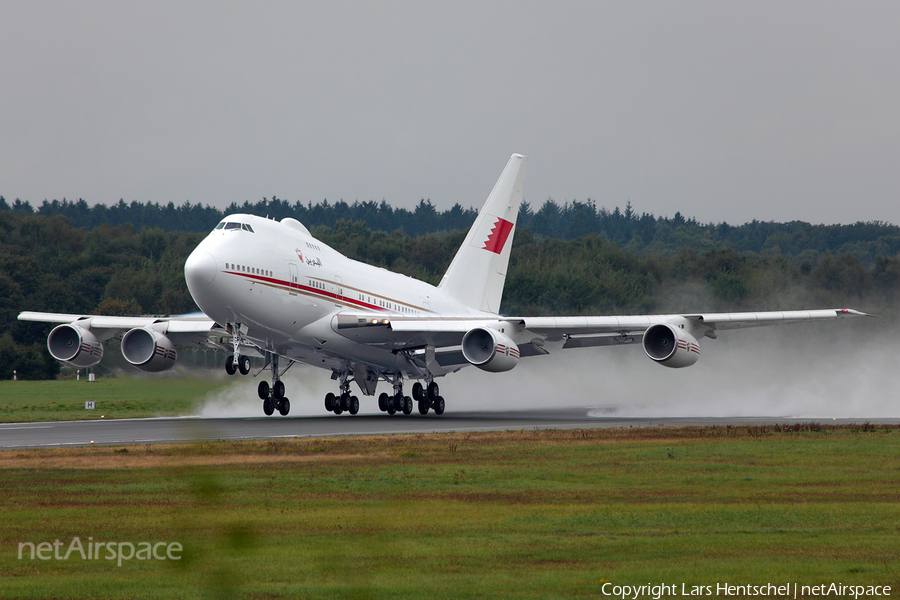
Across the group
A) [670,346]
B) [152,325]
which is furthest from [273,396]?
[670,346]

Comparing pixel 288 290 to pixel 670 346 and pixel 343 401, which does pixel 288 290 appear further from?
pixel 670 346

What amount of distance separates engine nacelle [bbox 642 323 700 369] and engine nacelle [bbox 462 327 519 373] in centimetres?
461

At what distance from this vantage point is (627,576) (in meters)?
9.62

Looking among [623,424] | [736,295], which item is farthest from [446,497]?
[736,295]

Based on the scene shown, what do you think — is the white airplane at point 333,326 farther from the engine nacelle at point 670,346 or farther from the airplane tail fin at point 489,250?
the airplane tail fin at point 489,250

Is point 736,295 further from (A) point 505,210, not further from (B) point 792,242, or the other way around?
(B) point 792,242

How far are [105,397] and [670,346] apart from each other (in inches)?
1044

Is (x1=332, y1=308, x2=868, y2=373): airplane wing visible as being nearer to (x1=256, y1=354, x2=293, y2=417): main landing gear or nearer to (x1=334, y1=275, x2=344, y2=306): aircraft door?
(x1=334, y1=275, x2=344, y2=306): aircraft door

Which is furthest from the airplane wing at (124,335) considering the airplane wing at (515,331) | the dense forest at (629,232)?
the dense forest at (629,232)

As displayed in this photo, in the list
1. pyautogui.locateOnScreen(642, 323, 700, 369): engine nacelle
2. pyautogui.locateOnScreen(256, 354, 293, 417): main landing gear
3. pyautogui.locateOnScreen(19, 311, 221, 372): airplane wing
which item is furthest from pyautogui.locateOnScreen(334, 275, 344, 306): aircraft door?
pyautogui.locateOnScreen(642, 323, 700, 369): engine nacelle

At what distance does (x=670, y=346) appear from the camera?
108 feet

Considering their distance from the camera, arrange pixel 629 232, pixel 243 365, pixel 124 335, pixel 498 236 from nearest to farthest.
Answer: pixel 243 365 → pixel 124 335 → pixel 498 236 → pixel 629 232

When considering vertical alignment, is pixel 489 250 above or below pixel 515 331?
above

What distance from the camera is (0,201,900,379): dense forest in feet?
178
